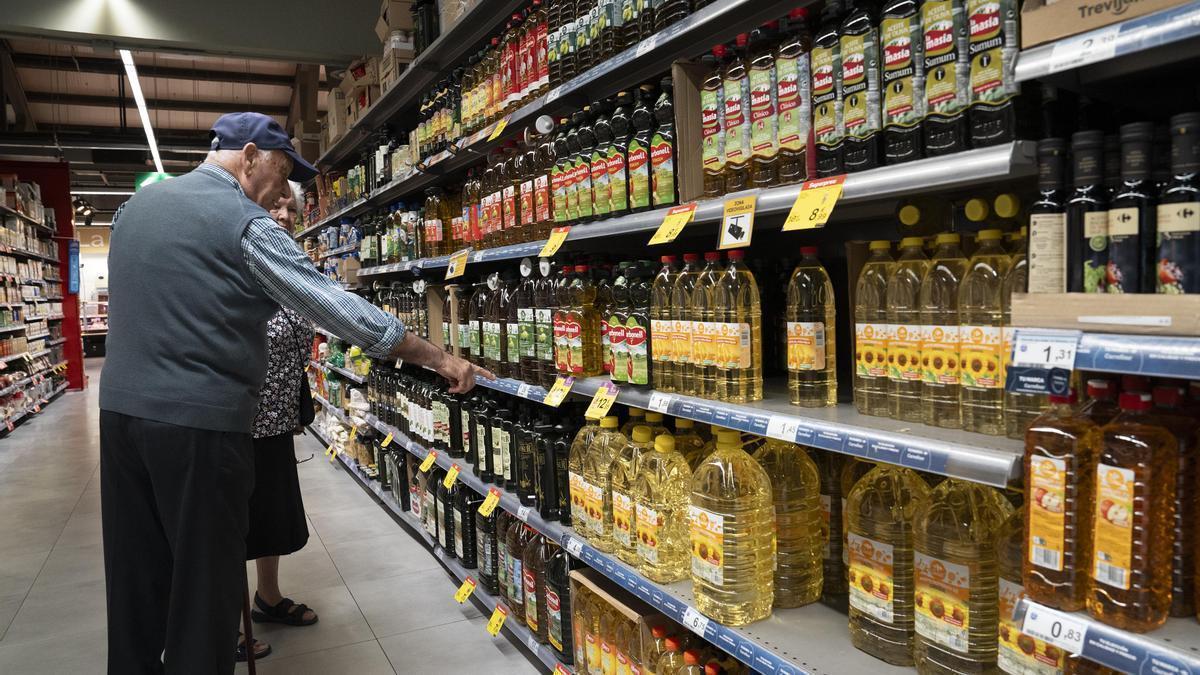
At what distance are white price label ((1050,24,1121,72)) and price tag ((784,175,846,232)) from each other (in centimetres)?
48

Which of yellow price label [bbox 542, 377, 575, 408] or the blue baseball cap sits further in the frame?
yellow price label [bbox 542, 377, 575, 408]

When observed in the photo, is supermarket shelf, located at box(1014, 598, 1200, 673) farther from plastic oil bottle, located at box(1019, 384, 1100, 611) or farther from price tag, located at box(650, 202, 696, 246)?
price tag, located at box(650, 202, 696, 246)

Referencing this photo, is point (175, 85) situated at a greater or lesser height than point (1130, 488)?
greater

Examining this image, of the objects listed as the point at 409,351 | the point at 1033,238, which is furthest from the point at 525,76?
the point at 1033,238

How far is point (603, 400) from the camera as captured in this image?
2.31 meters

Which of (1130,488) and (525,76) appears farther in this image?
(525,76)

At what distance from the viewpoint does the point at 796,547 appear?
2.00 m

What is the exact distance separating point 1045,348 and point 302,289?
1.82 meters

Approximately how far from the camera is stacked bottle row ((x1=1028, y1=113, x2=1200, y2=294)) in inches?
40.2

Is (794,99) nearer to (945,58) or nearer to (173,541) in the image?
(945,58)

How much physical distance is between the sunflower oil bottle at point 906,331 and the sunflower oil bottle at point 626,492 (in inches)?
34.6

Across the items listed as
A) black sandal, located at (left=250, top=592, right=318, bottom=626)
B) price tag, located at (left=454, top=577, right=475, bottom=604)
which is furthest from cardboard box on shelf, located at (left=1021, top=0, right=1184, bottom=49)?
black sandal, located at (left=250, top=592, right=318, bottom=626)

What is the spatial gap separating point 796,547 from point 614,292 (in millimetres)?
961

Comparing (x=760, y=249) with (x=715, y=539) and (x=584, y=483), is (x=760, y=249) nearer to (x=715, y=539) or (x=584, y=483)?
(x=584, y=483)
